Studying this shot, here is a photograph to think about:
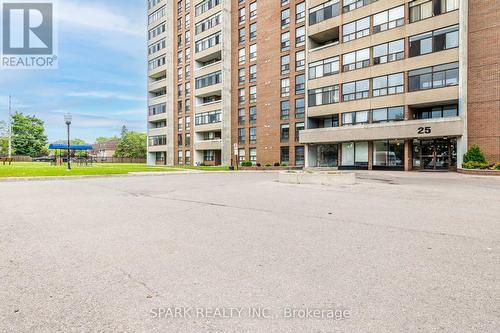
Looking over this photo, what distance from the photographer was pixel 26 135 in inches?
2869

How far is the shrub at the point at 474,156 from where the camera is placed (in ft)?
78.2

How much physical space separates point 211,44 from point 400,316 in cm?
5306

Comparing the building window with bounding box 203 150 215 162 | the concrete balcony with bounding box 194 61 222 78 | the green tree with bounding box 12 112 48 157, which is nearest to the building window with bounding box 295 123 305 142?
the building window with bounding box 203 150 215 162

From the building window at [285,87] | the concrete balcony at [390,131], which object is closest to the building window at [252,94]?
the building window at [285,87]

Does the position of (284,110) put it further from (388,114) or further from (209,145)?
(209,145)

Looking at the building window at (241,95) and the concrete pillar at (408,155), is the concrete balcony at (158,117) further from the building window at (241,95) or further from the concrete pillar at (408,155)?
the concrete pillar at (408,155)

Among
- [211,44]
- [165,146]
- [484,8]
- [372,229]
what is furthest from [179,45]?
[372,229]

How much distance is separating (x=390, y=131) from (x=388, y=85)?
16.4ft

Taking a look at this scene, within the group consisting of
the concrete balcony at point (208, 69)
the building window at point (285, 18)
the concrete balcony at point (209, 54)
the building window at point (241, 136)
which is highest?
the building window at point (285, 18)

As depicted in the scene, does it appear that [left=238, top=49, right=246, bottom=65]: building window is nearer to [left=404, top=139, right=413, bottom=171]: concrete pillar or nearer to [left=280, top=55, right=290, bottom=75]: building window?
[left=280, top=55, right=290, bottom=75]: building window

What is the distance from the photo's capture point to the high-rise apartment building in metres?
26.5

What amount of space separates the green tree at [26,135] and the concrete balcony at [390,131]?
71257 millimetres

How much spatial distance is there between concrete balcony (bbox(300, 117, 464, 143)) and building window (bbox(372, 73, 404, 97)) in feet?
11.4

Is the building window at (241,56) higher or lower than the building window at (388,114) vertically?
higher
